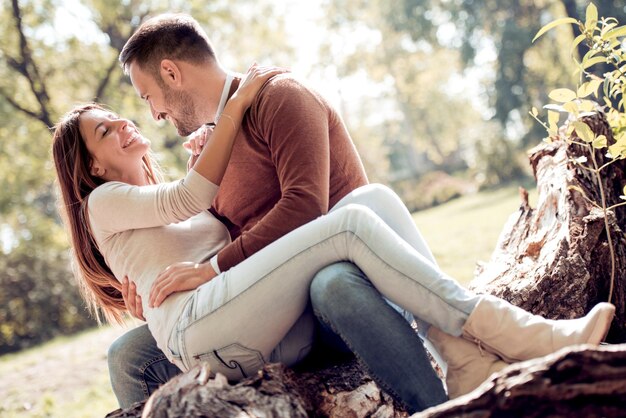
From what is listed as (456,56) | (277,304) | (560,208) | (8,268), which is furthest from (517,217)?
(456,56)

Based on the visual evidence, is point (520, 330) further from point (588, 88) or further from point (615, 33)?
point (615, 33)

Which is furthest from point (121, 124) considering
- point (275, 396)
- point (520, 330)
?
point (520, 330)

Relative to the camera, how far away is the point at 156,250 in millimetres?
2768

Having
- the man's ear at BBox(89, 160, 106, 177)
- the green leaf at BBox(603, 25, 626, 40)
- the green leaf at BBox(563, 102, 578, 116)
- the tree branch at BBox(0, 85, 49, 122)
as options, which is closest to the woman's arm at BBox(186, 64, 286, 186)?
the man's ear at BBox(89, 160, 106, 177)

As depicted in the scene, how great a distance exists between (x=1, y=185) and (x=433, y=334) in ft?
52.6

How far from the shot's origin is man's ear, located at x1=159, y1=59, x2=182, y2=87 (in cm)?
321

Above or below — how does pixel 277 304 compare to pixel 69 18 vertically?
below

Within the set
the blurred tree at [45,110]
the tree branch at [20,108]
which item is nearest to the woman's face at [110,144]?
the blurred tree at [45,110]

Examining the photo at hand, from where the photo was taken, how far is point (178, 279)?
2.55 metres

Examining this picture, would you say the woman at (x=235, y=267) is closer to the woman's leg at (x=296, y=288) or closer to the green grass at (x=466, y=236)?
the woman's leg at (x=296, y=288)

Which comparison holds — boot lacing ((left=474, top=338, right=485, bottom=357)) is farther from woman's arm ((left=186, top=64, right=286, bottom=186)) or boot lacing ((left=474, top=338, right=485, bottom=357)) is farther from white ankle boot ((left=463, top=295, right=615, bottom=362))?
woman's arm ((left=186, top=64, right=286, bottom=186))

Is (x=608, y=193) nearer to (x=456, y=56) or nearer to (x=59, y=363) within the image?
(x=59, y=363)

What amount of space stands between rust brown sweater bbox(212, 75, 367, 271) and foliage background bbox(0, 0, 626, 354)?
414 mm

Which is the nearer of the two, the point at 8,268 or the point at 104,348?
A: the point at 104,348
